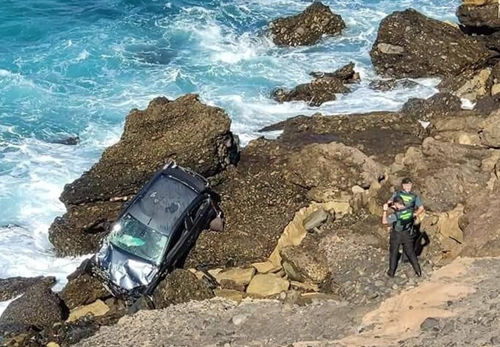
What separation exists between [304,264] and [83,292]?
5268 millimetres

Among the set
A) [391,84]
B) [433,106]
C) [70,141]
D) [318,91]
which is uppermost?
[433,106]

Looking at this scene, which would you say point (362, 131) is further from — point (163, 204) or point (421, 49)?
point (163, 204)

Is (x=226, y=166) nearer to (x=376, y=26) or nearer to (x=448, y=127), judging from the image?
(x=448, y=127)

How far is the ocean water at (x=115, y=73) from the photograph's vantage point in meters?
24.5

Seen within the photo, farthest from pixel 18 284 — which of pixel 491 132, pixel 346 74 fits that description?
pixel 346 74

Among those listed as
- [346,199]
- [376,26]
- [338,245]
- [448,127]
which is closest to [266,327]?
[338,245]

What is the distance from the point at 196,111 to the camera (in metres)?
22.3

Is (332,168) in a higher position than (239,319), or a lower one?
higher

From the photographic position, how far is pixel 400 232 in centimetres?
1609

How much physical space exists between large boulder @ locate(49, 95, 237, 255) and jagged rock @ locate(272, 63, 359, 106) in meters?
6.79

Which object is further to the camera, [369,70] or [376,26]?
[376,26]

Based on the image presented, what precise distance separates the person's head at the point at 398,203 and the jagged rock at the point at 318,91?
12732 mm

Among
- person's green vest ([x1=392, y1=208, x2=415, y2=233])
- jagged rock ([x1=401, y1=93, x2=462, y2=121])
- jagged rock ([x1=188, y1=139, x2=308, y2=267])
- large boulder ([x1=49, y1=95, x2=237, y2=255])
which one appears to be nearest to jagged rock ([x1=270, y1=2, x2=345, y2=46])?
jagged rock ([x1=401, y1=93, x2=462, y2=121])

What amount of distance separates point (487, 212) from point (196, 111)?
8520 millimetres
